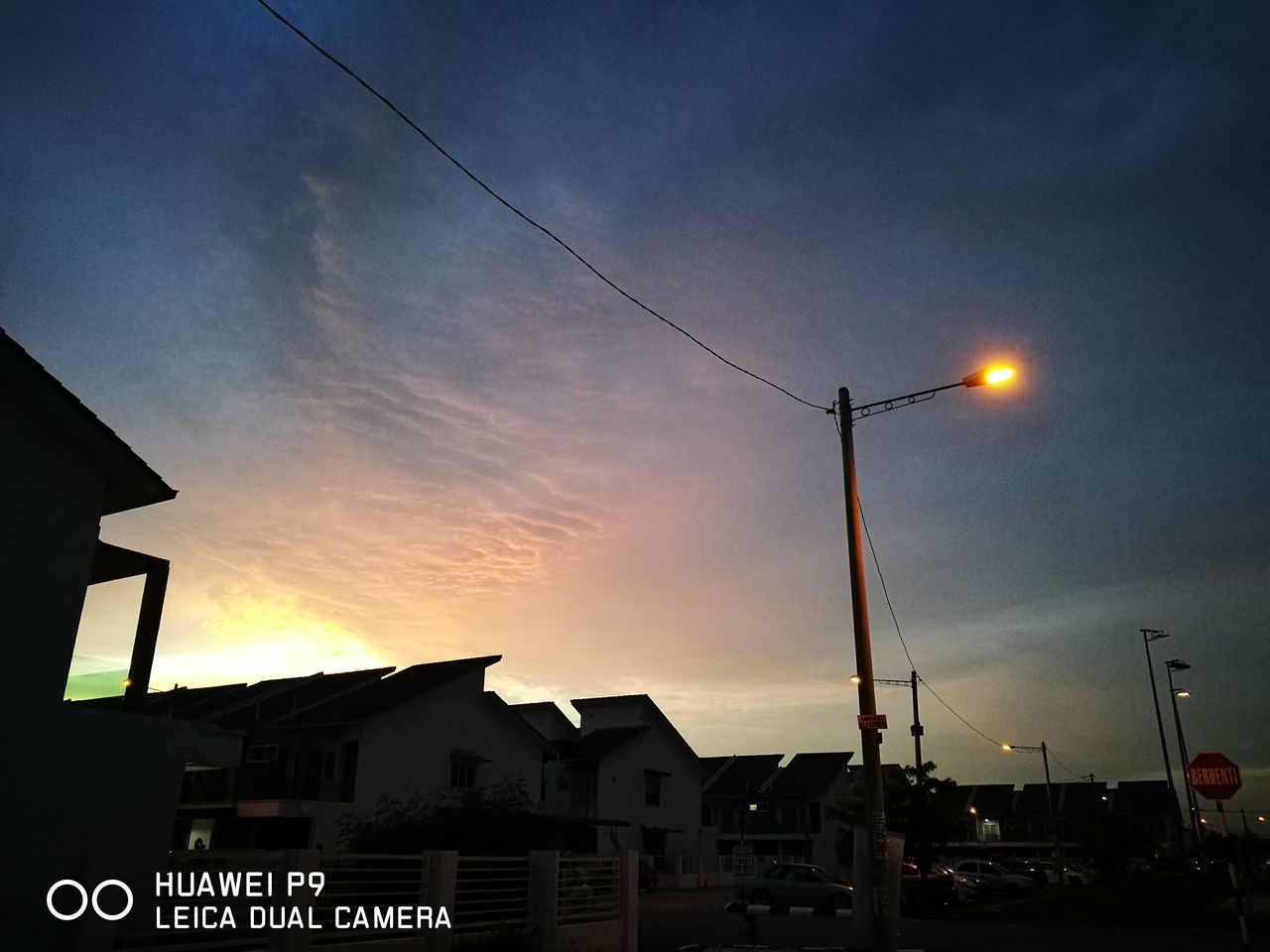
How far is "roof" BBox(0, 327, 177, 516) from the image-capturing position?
1398cm

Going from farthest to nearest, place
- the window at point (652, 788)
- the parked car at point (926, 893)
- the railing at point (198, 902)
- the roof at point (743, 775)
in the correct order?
1. the roof at point (743, 775)
2. the window at point (652, 788)
3. the parked car at point (926, 893)
4. the railing at point (198, 902)

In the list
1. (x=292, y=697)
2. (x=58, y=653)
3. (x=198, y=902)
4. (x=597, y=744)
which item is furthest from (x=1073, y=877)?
(x=198, y=902)

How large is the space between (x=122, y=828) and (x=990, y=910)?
1135 inches

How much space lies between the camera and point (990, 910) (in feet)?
105

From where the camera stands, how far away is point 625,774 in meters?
53.2

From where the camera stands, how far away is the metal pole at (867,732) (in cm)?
1229

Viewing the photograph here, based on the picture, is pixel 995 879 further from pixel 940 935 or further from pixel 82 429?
pixel 82 429

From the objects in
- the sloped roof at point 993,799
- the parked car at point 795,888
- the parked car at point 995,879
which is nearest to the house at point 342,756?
the parked car at point 795,888

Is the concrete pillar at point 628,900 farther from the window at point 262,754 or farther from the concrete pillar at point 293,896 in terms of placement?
the window at point 262,754

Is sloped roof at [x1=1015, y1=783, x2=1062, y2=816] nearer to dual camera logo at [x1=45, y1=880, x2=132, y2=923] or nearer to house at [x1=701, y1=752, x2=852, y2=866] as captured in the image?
house at [x1=701, y1=752, x2=852, y2=866]

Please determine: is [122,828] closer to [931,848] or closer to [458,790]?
[458,790]

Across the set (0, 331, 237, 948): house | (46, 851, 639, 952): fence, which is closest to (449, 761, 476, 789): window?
(46, 851, 639, 952): fence

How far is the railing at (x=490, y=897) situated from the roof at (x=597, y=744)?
37845 millimetres

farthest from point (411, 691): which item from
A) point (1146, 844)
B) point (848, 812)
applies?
point (1146, 844)
